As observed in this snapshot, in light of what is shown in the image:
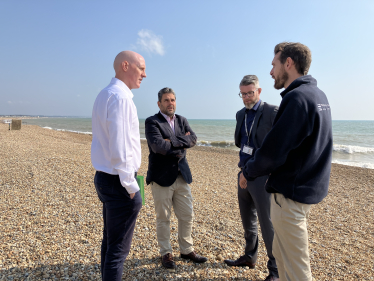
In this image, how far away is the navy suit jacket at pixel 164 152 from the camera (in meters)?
2.77

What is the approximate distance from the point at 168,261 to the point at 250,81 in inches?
87.9

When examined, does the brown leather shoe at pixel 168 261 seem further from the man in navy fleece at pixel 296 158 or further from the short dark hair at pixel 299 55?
the short dark hair at pixel 299 55

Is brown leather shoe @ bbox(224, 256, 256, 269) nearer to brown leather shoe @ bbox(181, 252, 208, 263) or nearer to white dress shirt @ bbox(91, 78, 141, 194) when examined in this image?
brown leather shoe @ bbox(181, 252, 208, 263)

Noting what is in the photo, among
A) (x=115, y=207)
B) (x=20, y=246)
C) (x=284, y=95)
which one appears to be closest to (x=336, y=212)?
(x=284, y=95)

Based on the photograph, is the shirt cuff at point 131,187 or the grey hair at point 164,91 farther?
the grey hair at point 164,91

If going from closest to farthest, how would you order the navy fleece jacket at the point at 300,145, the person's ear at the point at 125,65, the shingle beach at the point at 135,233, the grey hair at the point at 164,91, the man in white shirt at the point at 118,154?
the navy fleece jacket at the point at 300,145 < the man in white shirt at the point at 118,154 < the person's ear at the point at 125,65 < the shingle beach at the point at 135,233 < the grey hair at the point at 164,91

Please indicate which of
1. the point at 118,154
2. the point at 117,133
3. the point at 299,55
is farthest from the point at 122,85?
the point at 299,55

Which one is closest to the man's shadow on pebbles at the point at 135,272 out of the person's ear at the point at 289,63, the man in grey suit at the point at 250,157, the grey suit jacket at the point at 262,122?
the man in grey suit at the point at 250,157

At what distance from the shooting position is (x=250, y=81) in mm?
2650

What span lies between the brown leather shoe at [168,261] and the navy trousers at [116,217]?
92 cm

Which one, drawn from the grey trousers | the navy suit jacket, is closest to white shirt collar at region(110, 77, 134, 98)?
the navy suit jacket

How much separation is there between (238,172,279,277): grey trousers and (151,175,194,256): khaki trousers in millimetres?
670

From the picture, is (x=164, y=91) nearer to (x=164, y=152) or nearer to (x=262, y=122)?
(x=164, y=152)

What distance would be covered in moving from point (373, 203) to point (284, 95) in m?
6.68
